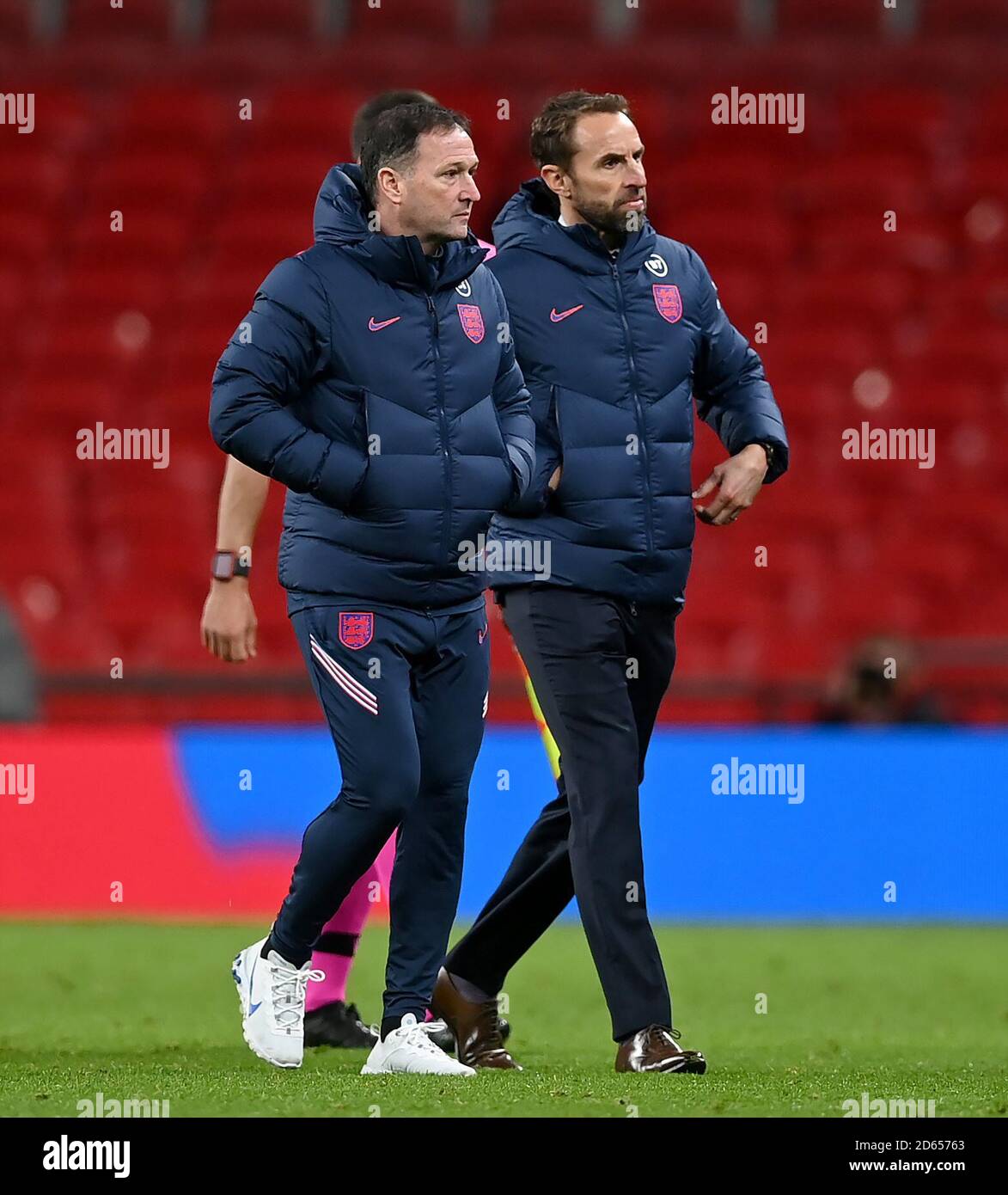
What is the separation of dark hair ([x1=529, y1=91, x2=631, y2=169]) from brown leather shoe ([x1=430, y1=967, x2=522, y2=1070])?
2031mm

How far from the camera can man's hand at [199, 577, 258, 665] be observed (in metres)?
5.24

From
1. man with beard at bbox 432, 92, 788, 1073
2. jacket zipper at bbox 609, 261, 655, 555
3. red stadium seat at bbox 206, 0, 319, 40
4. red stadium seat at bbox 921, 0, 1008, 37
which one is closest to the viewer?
man with beard at bbox 432, 92, 788, 1073

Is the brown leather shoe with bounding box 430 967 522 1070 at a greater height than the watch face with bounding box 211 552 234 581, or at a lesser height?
lesser

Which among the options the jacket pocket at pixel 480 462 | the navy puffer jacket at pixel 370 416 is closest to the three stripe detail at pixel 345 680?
the navy puffer jacket at pixel 370 416

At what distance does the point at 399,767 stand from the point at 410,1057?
2.21 ft

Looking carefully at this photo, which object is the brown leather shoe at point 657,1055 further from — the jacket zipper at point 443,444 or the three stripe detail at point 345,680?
the jacket zipper at point 443,444

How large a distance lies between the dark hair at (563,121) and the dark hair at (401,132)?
0.36 m

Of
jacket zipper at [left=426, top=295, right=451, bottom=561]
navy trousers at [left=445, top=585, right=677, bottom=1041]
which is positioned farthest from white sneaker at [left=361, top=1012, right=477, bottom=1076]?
jacket zipper at [left=426, top=295, right=451, bottom=561]

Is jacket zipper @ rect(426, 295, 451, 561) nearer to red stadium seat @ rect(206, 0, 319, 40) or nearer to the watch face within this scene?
the watch face

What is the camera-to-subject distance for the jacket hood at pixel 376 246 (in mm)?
5145

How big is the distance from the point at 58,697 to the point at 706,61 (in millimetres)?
7873

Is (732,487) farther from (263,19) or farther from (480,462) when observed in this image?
(263,19)

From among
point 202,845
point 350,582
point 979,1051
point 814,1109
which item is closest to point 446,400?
point 350,582

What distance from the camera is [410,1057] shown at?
5.15 metres
